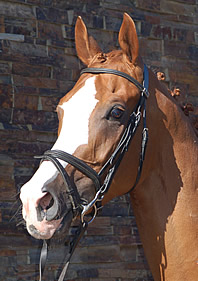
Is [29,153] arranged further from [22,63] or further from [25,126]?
[22,63]

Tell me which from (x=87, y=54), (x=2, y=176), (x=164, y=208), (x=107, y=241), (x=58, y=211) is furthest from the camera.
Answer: (x=107, y=241)

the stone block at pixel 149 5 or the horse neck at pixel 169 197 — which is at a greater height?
the stone block at pixel 149 5

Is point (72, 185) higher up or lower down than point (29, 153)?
higher up

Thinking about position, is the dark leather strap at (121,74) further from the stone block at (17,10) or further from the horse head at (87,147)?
the stone block at (17,10)

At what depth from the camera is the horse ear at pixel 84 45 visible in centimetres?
262

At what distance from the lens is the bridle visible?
2.10 meters

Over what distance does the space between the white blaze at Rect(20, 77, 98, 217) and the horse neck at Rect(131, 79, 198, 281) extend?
39cm

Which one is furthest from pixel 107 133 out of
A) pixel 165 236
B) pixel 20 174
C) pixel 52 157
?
pixel 20 174

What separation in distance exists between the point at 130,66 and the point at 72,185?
0.75 meters

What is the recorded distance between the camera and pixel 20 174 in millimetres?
3660

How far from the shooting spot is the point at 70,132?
217 cm

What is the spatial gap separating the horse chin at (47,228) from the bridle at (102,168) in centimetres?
9

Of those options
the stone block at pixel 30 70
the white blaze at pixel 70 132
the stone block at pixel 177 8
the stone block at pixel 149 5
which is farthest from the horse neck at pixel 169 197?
the stone block at pixel 177 8

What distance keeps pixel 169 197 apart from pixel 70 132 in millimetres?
665
